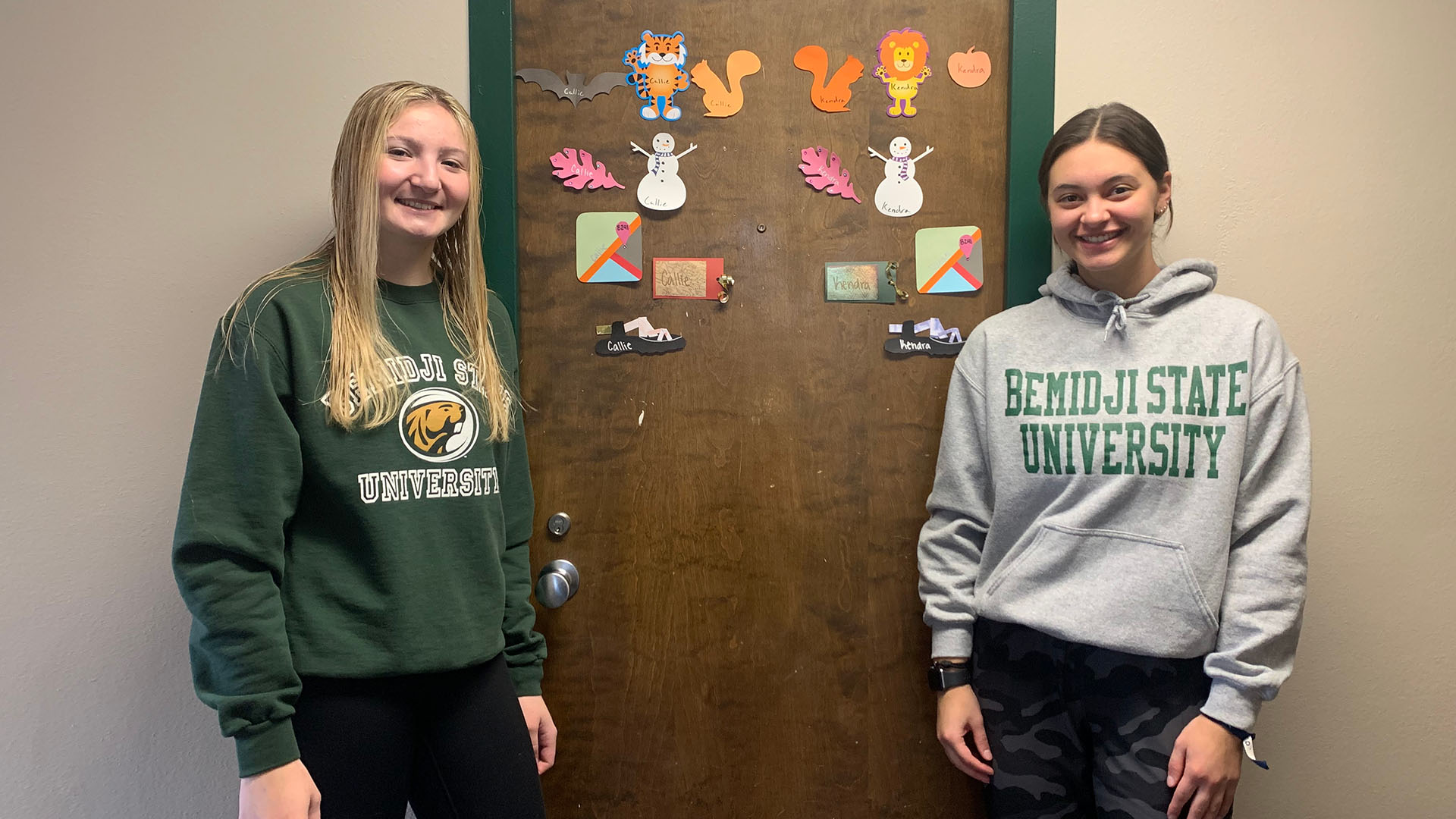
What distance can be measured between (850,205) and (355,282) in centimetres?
82

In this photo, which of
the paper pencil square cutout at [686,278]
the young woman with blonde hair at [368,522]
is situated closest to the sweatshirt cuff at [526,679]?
the young woman with blonde hair at [368,522]

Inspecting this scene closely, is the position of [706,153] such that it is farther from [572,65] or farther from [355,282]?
Result: [355,282]

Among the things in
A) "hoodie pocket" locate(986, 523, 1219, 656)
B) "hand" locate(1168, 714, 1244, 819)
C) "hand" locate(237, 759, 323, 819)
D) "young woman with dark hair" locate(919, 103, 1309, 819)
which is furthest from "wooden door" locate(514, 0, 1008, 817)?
"hand" locate(237, 759, 323, 819)

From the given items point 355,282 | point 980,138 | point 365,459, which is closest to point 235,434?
point 365,459

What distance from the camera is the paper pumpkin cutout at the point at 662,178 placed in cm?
141

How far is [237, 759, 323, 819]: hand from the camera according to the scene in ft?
3.00

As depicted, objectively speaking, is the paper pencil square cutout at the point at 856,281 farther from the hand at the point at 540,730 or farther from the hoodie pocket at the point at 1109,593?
the hand at the point at 540,730

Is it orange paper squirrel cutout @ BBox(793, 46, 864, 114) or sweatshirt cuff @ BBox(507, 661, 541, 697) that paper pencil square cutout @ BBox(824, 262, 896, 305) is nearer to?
orange paper squirrel cutout @ BBox(793, 46, 864, 114)

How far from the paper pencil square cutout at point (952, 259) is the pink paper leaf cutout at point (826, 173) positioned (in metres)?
0.15

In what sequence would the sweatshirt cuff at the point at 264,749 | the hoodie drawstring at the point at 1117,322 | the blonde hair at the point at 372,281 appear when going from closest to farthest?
the sweatshirt cuff at the point at 264,749 < the blonde hair at the point at 372,281 < the hoodie drawstring at the point at 1117,322

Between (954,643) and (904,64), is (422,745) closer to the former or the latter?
(954,643)

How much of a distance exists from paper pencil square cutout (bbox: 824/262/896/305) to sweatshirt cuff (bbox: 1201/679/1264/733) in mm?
758

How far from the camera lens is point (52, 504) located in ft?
4.33

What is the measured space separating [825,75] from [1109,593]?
962mm
